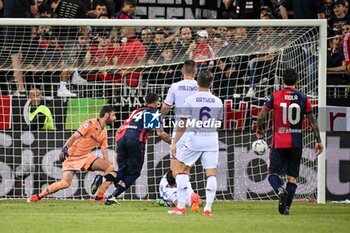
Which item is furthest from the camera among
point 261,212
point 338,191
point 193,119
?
point 338,191

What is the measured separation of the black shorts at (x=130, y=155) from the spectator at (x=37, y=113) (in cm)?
216

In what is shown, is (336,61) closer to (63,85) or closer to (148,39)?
(148,39)

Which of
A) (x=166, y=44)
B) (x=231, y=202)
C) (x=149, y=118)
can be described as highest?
(x=166, y=44)

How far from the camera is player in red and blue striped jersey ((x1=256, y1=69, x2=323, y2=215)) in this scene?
15.8 m

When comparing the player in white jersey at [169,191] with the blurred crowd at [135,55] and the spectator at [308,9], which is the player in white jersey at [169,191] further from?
the spectator at [308,9]

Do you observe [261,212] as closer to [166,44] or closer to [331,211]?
[331,211]

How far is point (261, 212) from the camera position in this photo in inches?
647

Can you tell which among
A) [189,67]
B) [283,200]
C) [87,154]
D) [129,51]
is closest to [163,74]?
[129,51]

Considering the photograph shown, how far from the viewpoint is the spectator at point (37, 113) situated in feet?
66.3

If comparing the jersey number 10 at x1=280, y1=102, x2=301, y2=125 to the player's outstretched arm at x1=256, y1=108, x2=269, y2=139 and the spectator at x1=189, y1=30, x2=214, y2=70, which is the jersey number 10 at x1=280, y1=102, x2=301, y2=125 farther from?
the spectator at x1=189, y1=30, x2=214, y2=70

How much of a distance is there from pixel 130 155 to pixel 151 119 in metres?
0.71

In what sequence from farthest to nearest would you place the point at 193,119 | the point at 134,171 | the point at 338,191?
the point at 338,191, the point at 134,171, the point at 193,119

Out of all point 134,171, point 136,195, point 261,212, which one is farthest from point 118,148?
point 261,212

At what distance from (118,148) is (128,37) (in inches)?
96.9
